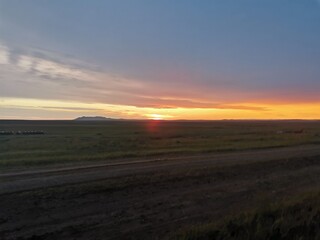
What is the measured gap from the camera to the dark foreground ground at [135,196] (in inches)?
331

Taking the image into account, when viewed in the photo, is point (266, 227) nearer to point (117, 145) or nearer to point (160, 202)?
point (160, 202)

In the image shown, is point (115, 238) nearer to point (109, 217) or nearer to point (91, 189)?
point (109, 217)

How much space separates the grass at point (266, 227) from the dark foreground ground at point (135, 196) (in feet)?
1.88

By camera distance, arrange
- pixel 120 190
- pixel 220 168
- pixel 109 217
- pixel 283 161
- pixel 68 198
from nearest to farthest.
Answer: pixel 109 217, pixel 68 198, pixel 120 190, pixel 220 168, pixel 283 161

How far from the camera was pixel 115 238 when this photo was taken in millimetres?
7785

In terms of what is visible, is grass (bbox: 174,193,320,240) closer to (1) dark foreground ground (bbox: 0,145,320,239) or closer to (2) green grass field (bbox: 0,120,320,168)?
(1) dark foreground ground (bbox: 0,145,320,239)

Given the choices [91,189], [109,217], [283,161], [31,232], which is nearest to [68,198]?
[91,189]

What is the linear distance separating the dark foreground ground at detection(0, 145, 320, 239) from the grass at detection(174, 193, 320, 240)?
572 mm

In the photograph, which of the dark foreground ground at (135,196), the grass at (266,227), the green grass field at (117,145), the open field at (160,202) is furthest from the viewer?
the green grass field at (117,145)

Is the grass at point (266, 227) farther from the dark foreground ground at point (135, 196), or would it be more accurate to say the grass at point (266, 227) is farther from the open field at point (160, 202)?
the dark foreground ground at point (135, 196)

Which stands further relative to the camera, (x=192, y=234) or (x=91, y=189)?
(x=91, y=189)

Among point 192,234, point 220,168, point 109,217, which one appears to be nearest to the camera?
point 192,234

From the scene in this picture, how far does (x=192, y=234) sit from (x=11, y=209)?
4719 mm

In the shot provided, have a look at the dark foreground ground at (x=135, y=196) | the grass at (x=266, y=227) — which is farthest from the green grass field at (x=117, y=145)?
the grass at (x=266, y=227)
